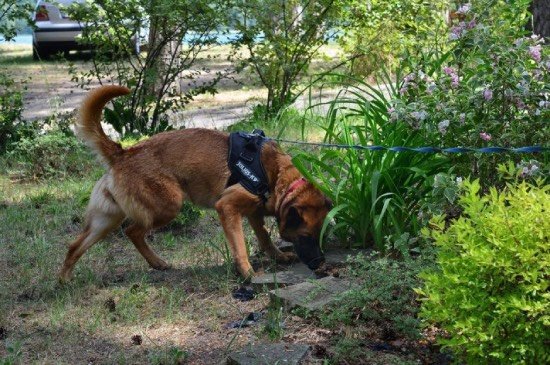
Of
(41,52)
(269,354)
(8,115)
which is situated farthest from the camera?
(41,52)

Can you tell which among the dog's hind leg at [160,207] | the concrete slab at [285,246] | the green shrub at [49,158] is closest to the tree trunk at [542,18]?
the concrete slab at [285,246]

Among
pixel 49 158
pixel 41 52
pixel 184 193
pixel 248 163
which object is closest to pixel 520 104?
pixel 248 163

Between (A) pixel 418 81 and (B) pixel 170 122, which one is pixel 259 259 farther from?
(B) pixel 170 122

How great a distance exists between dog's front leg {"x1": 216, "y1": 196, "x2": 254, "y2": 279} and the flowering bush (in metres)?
1.31

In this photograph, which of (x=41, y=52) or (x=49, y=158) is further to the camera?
(x=41, y=52)

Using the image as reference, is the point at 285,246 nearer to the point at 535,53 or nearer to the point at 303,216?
the point at 303,216

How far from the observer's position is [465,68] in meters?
5.59

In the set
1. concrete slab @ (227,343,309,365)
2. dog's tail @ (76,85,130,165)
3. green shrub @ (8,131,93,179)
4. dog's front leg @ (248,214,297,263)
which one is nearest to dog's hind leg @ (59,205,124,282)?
dog's tail @ (76,85,130,165)

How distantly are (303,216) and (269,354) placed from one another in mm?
1668

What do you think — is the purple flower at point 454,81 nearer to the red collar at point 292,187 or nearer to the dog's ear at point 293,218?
the red collar at point 292,187

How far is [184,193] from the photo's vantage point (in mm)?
6059

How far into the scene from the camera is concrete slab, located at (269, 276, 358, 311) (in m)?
4.68

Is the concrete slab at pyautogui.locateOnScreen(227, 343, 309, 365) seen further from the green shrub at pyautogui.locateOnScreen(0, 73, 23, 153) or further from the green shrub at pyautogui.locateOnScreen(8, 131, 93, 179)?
the green shrub at pyautogui.locateOnScreen(0, 73, 23, 153)

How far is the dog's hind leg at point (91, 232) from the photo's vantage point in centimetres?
575
